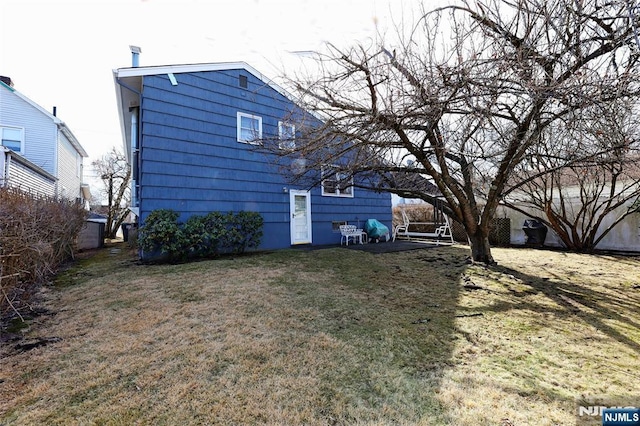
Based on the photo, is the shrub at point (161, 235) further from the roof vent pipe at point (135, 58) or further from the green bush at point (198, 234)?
the roof vent pipe at point (135, 58)

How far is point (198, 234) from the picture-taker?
24.8ft

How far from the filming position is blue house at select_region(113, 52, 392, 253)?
300 inches

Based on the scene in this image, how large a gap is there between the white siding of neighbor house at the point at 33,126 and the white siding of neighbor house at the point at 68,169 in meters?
0.67

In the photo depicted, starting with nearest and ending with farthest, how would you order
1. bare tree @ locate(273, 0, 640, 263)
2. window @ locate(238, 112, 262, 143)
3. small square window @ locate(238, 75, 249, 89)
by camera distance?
1. bare tree @ locate(273, 0, 640, 263)
2. window @ locate(238, 112, 262, 143)
3. small square window @ locate(238, 75, 249, 89)

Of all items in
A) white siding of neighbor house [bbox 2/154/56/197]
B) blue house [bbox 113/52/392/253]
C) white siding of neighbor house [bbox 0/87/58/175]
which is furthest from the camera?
white siding of neighbor house [bbox 0/87/58/175]

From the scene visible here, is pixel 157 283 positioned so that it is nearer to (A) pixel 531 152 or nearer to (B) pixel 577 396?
(B) pixel 577 396

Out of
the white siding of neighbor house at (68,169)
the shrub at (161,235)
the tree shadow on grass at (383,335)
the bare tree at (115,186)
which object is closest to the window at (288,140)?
the tree shadow on grass at (383,335)

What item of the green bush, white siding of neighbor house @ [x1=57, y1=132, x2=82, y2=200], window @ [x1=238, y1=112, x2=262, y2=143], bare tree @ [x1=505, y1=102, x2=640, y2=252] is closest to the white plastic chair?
the green bush

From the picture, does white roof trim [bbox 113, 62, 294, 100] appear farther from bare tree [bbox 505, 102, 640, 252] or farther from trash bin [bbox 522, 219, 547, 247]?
trash bin [bbox 522, 219, 547, 247]

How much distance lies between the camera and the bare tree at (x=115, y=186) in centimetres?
1730

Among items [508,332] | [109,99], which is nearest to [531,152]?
[508,332]

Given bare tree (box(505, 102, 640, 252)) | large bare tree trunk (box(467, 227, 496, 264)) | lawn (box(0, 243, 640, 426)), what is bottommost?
lawn (box(0, 243, 640, 426))

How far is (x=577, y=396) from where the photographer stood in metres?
2.13

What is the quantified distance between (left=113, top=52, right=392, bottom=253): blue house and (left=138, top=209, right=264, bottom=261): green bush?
1.56ft
